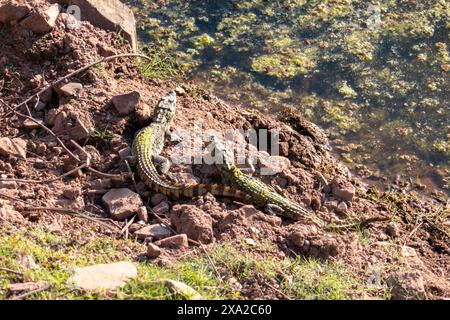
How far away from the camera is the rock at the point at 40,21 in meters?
6.61

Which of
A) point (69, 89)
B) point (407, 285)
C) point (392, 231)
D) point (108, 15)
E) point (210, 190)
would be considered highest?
point (108, 15)

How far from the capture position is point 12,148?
18.7 ft

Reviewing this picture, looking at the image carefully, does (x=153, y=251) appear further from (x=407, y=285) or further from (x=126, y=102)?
(x=126, y=102)

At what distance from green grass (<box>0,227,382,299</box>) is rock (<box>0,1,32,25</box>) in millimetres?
2678

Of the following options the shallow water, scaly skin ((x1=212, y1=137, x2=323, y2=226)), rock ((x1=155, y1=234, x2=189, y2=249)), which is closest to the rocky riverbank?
rock ((x1=155, y1=234, x2=189, y2=249))

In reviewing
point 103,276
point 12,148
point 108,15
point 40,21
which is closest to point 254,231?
point 103,276

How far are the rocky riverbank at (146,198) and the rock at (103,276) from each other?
44 millimetres

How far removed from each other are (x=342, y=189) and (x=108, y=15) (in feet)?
10.1

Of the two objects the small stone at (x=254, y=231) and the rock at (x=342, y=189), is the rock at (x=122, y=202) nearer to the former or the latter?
the small stone at (x=254, y=231)

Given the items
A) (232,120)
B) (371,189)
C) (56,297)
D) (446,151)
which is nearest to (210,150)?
(232,120)

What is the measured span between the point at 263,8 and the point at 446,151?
316 cm

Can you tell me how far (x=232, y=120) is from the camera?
6730 millimetres

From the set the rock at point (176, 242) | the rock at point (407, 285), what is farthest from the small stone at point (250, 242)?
the rock at point (407, 285)

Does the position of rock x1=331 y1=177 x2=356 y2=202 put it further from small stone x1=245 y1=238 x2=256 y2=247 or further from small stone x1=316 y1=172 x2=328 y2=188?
small stone x1=245 y1=238 x2=256 y2=247
